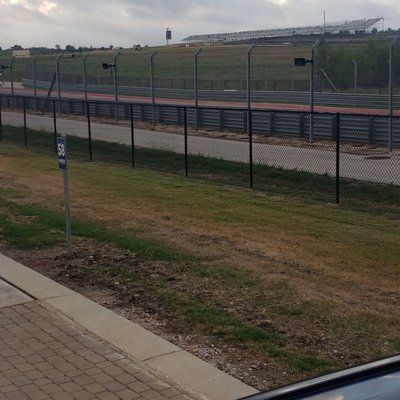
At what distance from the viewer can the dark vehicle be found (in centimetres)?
227

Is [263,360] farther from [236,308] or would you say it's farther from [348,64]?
[348,64]

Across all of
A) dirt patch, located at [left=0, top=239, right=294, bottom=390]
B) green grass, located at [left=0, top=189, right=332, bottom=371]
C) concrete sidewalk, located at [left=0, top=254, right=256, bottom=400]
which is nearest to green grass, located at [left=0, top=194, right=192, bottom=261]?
green grass, located at [left=0, top=189, right=332, bottom=371]

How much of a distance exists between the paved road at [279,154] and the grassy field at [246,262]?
3406 mm

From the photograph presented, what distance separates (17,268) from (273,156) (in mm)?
12125

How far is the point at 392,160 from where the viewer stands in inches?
725

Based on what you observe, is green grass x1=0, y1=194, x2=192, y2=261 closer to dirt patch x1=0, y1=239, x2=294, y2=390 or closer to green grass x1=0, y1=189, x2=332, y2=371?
green grass x1=0, y1=189, x2=332, y2=371

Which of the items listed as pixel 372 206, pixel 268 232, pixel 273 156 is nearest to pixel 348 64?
pixel 273 156

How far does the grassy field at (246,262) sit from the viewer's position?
5.87m

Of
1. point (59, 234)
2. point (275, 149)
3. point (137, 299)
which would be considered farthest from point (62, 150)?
point (275, 149)

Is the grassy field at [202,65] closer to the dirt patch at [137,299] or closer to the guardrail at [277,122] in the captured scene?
the guardrail at [277,122]

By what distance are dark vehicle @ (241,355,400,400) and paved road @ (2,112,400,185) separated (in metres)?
12.8

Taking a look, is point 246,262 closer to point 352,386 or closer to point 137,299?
point 137,299

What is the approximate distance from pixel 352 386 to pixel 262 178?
545 inches

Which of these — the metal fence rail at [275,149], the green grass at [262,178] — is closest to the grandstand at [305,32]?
the metal fence rail at [275,149]
